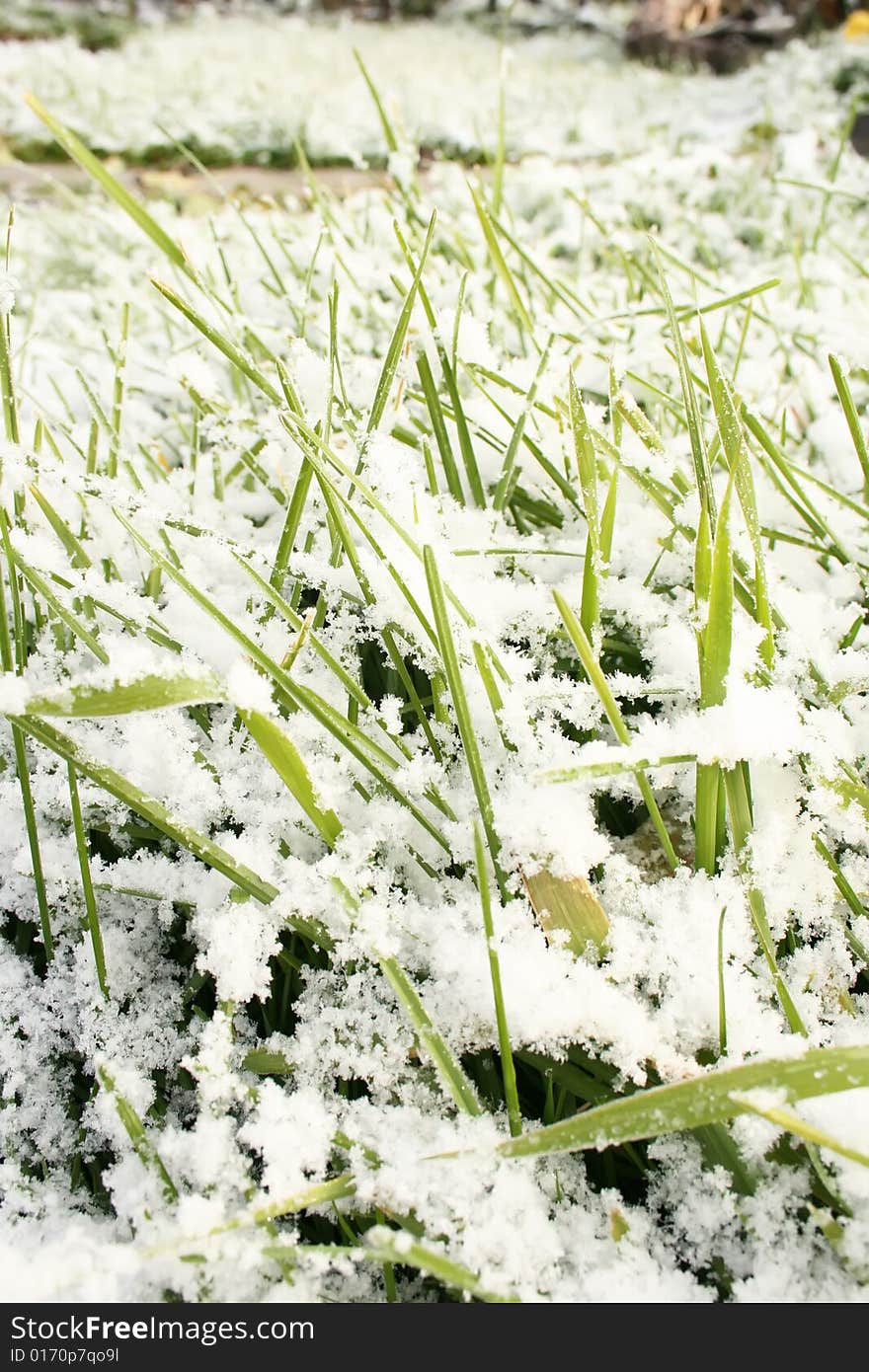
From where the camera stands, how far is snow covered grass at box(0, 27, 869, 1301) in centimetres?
45

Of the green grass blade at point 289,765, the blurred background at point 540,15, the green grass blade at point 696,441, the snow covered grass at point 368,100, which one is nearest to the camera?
the green grass blade at point 289,765

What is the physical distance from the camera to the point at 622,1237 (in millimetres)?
465

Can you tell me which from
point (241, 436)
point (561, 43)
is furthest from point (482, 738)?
point (561, 43)

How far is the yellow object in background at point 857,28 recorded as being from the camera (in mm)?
5145

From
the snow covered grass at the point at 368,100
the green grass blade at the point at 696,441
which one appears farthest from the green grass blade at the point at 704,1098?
the snow covered grass at the point at 368,100

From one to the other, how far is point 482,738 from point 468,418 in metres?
0.37

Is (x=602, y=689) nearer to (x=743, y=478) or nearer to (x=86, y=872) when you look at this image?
(x=743, y=478)

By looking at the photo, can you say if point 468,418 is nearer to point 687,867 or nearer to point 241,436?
point 241,436

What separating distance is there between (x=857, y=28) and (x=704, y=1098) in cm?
679

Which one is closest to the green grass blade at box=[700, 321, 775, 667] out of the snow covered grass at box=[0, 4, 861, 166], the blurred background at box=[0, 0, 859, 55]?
the snow covered grass at box=[0, 4, 861, 166]

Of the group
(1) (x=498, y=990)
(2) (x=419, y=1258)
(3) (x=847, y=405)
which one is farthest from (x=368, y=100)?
(2) (x=419, y=1258)

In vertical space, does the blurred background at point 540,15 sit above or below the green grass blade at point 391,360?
above

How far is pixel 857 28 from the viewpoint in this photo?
17.2 feet

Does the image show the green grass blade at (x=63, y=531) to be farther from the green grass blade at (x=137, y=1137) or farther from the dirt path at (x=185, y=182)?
the dirt path at (x=185, y=182)
